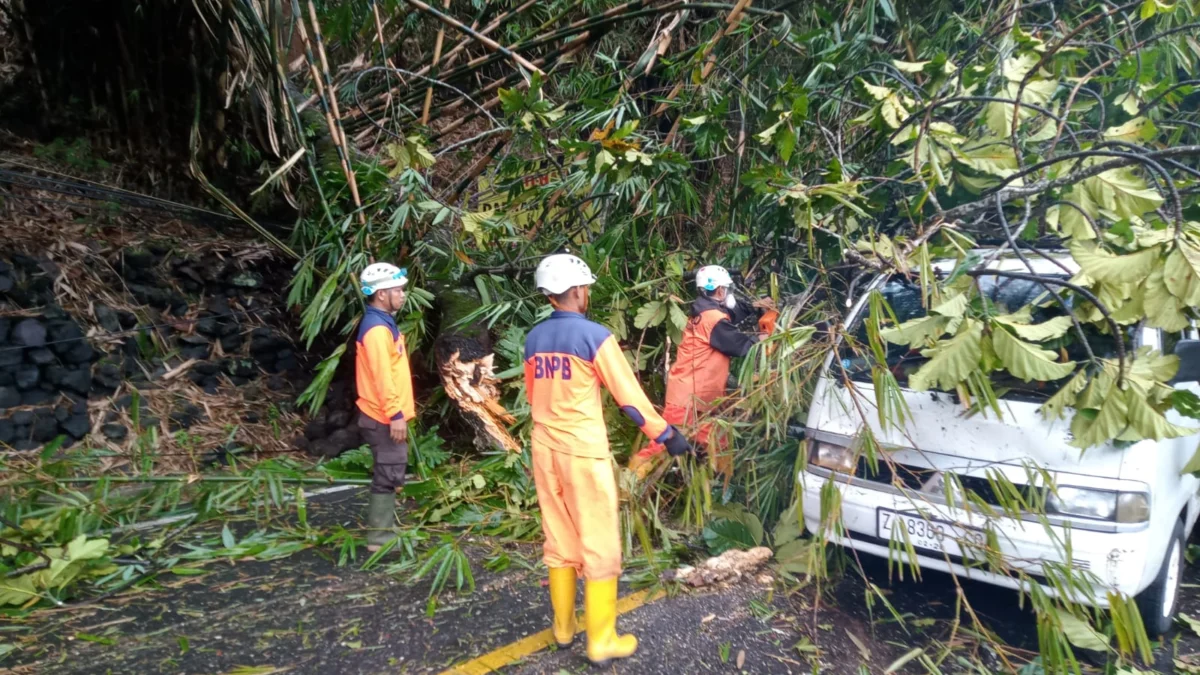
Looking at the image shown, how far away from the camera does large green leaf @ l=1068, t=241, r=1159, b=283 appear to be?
3096 millimetres

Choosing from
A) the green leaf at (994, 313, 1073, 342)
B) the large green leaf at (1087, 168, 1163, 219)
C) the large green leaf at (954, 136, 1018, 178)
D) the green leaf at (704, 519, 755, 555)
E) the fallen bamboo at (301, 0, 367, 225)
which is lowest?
the green leaf at (704, 519, 755, 555)

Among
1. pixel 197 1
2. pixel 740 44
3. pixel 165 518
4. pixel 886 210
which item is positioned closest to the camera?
pixel 165 518

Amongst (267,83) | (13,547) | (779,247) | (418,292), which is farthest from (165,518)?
(779,247)

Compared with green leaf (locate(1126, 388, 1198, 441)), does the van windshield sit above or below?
above

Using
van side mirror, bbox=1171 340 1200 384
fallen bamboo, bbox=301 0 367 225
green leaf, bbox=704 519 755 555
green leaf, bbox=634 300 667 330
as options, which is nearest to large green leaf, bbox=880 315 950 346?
van side mirror, bbox=1171 340 1200 384

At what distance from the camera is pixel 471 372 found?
19.1ft

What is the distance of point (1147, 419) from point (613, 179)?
323 cm

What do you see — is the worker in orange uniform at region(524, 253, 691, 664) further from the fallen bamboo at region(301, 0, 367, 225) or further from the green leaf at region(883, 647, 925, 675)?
the fallen bamboo at region(301, 0, 367, 225)

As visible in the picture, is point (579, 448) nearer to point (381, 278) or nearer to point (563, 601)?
point (563, 601)

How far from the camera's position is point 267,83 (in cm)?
564

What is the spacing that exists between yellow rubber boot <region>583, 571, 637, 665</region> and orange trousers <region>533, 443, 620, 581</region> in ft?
0.17

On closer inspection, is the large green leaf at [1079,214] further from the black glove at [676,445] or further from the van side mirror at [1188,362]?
the black glove at [676,445]

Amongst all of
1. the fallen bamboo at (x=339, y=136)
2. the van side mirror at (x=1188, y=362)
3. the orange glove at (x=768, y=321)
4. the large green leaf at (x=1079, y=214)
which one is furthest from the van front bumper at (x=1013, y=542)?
the fallen bamboo at (x=339, y=136)

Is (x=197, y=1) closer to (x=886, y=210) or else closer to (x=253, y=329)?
(x=253, y=329)
